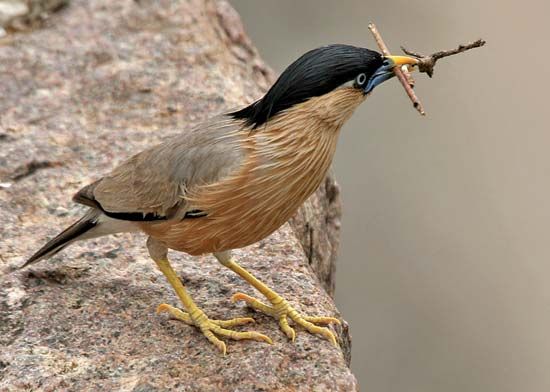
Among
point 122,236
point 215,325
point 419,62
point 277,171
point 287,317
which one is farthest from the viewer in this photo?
point 122,236

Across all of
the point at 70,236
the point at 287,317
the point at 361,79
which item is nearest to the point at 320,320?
the point at 287,317

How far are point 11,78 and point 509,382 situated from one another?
454 centimetres

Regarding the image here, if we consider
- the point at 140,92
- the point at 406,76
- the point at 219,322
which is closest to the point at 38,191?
the point at 140,92

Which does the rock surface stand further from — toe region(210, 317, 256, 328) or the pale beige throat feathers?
the pale beige throat feathers

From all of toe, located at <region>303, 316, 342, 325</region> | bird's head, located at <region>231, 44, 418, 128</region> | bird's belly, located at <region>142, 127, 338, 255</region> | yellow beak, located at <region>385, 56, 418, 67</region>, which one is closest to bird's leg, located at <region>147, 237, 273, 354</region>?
toe, located at <region>303, 316, 342, 325</region>

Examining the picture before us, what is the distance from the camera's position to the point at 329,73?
12.4ft

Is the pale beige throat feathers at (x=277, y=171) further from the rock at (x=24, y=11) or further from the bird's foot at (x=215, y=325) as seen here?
the rock at (x=24, y=11)

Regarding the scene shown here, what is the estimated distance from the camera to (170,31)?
6.58 metres

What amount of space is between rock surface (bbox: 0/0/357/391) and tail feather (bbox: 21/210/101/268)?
0.11 meters

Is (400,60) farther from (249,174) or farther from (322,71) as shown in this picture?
(249,174)

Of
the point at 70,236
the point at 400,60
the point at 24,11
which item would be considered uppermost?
the point at 400,60

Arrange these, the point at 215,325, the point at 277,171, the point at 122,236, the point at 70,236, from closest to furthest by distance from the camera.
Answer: the point at 277,171 < the point at 215,325 < the point at 70,236 < the point at 122,236

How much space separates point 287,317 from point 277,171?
2.56 ft

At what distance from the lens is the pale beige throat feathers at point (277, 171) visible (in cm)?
388
